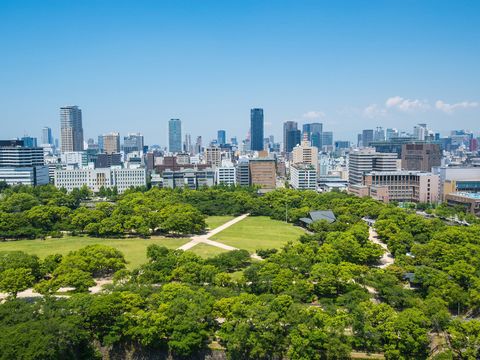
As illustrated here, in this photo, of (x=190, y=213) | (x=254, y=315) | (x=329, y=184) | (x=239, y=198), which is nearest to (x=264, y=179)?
(x=329, y=184)

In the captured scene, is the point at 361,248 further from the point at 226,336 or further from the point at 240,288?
the point at 226,336

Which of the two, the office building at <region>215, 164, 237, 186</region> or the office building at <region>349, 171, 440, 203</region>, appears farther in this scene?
the office building at <region>215, 164, 237, 186</region>

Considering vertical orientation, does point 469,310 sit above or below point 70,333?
below

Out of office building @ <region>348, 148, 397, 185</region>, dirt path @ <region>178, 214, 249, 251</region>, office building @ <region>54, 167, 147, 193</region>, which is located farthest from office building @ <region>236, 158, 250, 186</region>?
dirt path @ <region>178, 214, 249, 251</region>

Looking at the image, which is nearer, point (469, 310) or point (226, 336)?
point (226, 336)

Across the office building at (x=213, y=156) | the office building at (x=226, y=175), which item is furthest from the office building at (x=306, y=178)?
the office building at (x=213, y=156)

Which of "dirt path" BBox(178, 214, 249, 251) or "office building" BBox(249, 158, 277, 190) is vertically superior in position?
→ "office building" BBox(249, 158, 277, 190)

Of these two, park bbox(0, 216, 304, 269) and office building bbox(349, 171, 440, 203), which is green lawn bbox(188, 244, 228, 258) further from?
office building bbox(349, 171, 440, 203)
